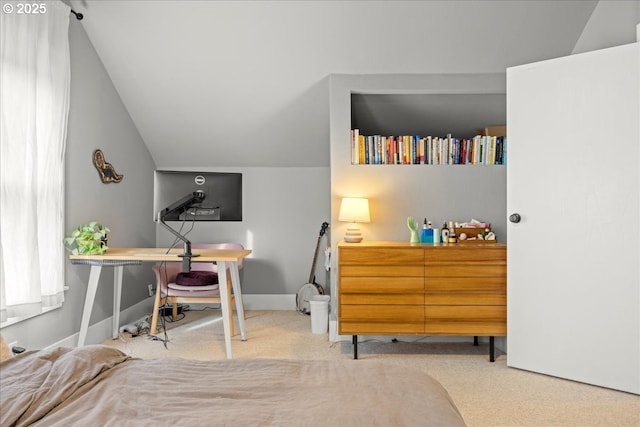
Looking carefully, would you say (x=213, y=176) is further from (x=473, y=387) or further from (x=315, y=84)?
(x=473, y=387)

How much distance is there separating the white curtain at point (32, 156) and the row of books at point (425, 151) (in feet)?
6.89

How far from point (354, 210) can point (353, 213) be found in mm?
24

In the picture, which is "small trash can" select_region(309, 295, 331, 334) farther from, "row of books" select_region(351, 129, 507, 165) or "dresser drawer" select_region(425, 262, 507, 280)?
"row of books" select_region(351, 129, 507, 165)

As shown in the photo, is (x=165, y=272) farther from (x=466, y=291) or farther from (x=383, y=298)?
(x=466, y=291)

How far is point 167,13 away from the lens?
349 centimetres

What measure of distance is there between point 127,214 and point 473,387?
319 centimetres

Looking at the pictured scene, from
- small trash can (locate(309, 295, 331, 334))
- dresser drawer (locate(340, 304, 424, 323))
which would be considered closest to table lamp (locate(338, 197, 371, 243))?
dresser drawer (locate(340, 304, 424, 323))

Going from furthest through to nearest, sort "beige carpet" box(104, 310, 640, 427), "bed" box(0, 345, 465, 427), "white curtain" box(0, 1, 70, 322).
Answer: "white curtain" box(0, 1, 70, 322)
"beige carpet" box(104, 310, 640, 427)
"bed" box(0, 345, 465, 427)

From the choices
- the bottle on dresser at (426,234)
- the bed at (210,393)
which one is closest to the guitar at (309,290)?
the bottle on dresser at (426,234)

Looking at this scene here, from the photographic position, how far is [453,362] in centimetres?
334

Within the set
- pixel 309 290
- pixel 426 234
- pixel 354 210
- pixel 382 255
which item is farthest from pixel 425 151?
pixel 309 290

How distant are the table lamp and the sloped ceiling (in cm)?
105

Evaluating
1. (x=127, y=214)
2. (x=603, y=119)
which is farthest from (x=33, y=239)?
(x=603, y=119)

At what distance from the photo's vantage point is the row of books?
12.6 feet
